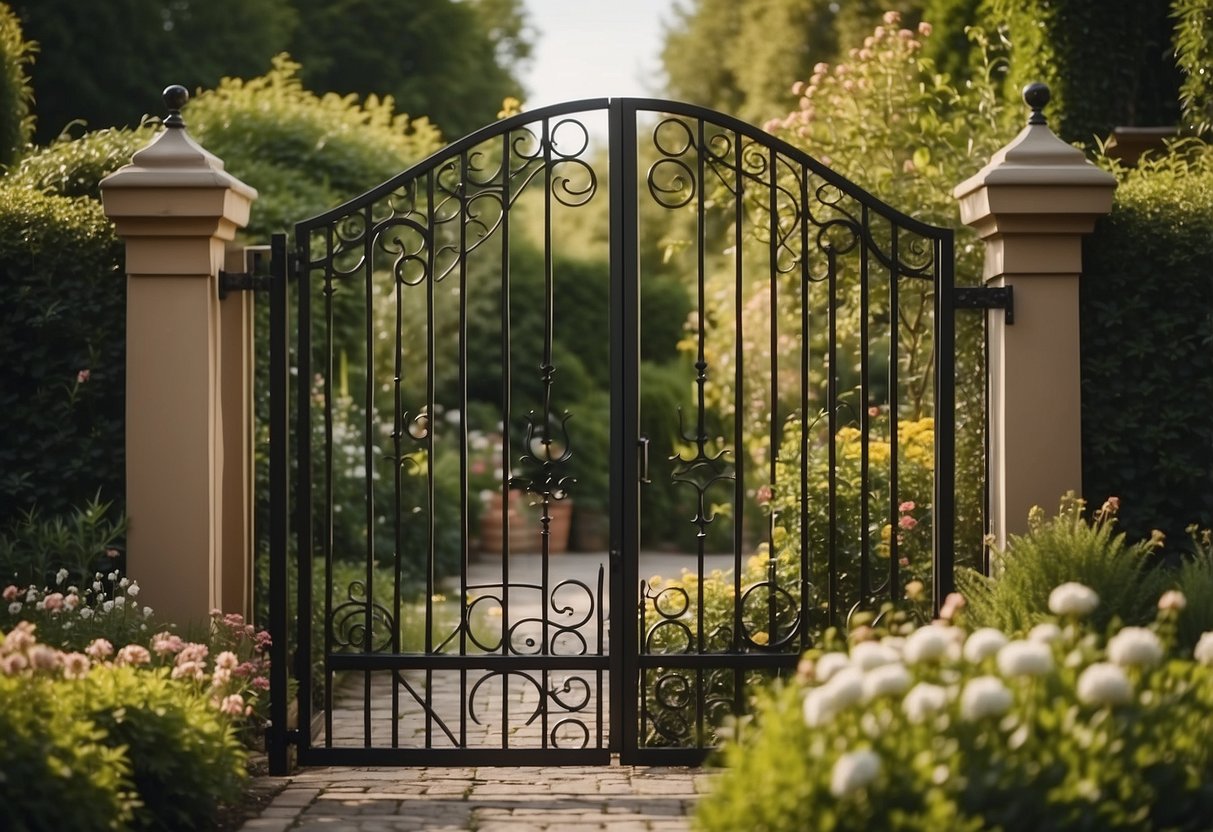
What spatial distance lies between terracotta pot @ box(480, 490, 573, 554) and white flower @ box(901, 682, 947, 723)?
11.1 m

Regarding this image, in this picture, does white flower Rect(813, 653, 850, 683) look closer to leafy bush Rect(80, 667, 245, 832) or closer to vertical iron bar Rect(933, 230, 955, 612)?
leafy bush Rect(80, 667, 245, 832)

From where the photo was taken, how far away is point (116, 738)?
4250mm

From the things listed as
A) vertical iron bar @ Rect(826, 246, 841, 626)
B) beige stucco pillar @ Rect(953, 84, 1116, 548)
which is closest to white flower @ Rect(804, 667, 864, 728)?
vertical iron bar @ Rect(826, 246, 841, 626)

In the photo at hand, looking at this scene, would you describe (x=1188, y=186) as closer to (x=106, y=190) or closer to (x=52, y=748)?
(x=106, y=190)

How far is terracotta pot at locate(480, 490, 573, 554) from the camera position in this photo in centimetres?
1448

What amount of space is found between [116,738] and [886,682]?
2.32m

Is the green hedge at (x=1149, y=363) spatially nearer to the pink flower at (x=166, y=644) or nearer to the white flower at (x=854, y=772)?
the white flower at (x=854, y=772)

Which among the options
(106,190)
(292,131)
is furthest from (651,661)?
(292,131)

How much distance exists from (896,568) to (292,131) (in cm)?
679

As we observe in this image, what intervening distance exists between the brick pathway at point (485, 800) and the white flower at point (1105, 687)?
65.5 inches

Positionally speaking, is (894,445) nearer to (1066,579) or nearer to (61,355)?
(1066,579)

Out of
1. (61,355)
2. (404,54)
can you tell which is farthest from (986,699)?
(404,54)

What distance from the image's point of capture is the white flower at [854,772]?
10.0ft

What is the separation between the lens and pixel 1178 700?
3.69 meters
